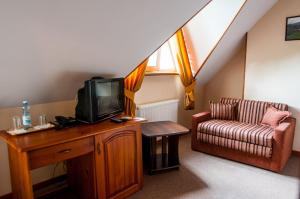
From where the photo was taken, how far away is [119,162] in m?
2.09

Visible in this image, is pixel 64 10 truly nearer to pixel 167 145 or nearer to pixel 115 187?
pixel 115 187

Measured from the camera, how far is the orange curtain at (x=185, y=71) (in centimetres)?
360

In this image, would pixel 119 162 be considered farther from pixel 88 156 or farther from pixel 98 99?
pixel 98 99

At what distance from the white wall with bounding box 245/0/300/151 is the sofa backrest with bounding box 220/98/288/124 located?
154 millimetres

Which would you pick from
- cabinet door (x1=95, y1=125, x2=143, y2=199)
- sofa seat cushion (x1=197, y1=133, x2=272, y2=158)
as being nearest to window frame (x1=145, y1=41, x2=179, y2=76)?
sofa seat cushion (x1=197, y1=133, x2=272, y2=158)

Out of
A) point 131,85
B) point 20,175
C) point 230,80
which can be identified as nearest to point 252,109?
point 230,80

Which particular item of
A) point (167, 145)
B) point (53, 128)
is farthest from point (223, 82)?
point (53, 128)

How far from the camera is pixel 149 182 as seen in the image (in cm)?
247

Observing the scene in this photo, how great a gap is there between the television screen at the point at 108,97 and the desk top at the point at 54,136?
172mm

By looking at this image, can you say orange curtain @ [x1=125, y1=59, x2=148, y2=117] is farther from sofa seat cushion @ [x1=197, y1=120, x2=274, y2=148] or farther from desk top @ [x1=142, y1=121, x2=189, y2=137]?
sofa seat cushion @ [x1=197, y1=120, x2=274, y2=148]

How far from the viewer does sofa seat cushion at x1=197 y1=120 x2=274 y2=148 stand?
2.63m

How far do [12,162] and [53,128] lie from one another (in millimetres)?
421

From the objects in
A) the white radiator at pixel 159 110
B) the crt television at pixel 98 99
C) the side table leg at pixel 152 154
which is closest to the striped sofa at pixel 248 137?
the white radiator at pixel 159 110

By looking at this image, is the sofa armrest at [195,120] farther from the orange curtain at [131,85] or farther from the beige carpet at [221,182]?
the orange curtain at [131,85]
